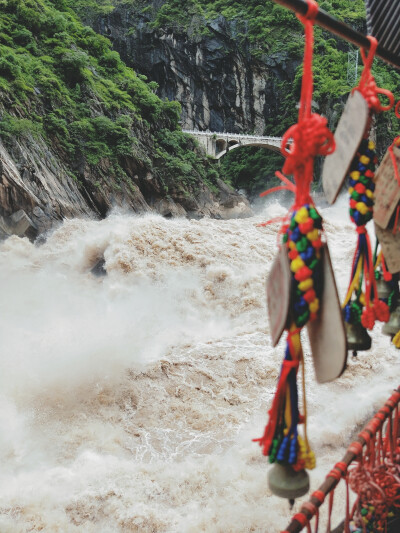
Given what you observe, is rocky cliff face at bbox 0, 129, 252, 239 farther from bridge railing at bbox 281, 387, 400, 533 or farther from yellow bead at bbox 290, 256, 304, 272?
yellow bead at bbox 290, 256, 304, 272

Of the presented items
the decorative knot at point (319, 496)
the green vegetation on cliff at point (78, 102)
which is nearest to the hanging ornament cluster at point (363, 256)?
the decorative knot at point (319, 496)

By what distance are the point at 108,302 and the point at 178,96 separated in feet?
85.6

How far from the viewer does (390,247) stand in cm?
153

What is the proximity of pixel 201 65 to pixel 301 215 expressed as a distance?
33.3 metres

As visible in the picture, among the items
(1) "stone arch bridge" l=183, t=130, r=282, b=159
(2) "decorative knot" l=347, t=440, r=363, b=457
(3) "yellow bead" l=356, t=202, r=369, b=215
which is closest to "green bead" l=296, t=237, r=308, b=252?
(3) "yellow bead" l=356, t=202, r=369, b=215

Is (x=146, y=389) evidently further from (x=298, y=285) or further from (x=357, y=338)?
(x=298, y=285)

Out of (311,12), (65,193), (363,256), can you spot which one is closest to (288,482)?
(363,256)

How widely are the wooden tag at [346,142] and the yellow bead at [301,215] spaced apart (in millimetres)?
221

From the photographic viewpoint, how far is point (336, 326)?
1060 millimetres

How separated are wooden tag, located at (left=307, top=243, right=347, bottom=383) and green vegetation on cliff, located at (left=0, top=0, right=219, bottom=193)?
1262 centimetres

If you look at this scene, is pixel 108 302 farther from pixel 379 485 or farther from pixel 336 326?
pixel 336 326

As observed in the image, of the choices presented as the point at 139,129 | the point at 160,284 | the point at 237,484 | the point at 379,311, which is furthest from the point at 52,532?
the point at 139,129

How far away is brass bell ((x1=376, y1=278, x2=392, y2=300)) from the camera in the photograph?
64.2 inches

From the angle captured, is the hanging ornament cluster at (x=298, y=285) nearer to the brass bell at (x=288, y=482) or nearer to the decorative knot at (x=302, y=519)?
the brass bell at (x=288, y=482)
